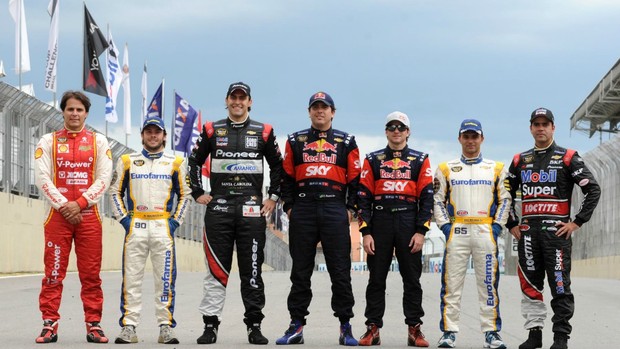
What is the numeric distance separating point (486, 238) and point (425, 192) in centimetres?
67

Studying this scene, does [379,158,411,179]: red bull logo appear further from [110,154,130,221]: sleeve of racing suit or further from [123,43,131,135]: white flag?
[123,43,131,135]: white flag

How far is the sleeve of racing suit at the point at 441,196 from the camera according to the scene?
8.74 metres

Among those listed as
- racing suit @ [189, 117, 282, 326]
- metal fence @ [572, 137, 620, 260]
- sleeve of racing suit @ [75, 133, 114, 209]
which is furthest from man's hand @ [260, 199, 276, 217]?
metal fence @ [572, 137, 620, 260]

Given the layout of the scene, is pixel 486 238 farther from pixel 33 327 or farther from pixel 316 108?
pixel 33 327

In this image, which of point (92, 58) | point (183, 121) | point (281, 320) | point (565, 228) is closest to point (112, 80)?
point (92, 58)

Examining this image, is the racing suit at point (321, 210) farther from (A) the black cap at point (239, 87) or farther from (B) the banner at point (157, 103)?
(B) the banner at point (157, 103)

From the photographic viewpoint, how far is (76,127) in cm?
889

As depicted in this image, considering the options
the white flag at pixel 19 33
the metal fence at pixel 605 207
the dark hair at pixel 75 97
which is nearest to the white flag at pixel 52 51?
the white flag at pixel 19 33

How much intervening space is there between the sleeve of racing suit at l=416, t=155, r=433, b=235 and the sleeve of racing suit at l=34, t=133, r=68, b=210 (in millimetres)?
3101

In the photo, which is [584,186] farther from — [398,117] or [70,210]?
[70,210]

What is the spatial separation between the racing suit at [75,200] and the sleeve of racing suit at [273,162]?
57.3 inches

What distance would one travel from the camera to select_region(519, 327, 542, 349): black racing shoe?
332 inches

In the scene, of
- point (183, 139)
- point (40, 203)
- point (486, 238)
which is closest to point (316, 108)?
point (486, 238)

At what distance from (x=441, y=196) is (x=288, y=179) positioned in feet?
4.54
